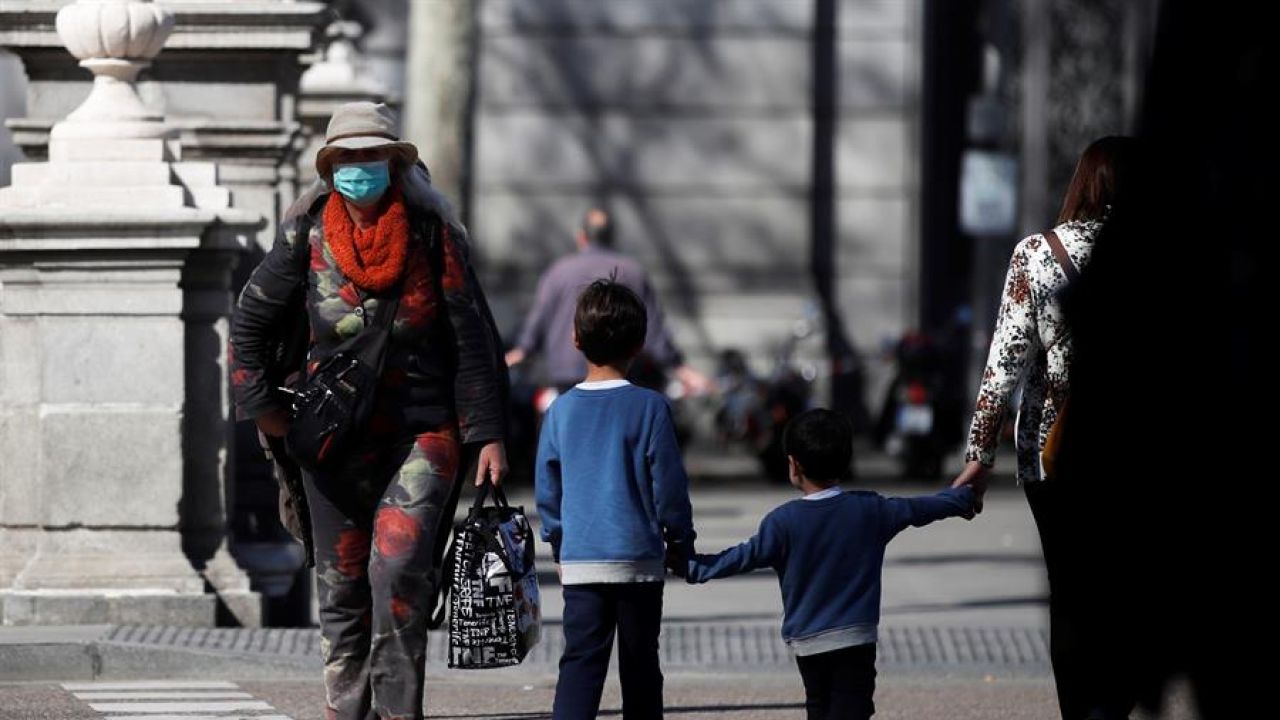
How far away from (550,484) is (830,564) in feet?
2.22

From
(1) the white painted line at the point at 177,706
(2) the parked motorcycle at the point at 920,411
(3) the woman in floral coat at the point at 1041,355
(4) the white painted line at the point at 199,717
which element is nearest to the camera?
(3) the woman in floral coat at the point at 1041,355

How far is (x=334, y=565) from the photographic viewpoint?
22.8 ft

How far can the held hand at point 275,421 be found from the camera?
698 cm

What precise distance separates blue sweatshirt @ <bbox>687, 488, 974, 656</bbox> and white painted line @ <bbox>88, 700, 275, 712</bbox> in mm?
2274

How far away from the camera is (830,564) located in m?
6.36

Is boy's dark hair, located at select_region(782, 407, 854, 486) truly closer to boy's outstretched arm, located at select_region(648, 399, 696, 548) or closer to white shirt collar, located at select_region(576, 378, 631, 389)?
boy's outstretched arm, located at select_region(648, 399, 696, 548)

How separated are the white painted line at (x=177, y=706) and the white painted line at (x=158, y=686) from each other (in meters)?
0.32

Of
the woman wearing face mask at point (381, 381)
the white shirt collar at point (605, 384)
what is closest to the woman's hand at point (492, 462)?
the woman wearing face mask at point (381, 381)

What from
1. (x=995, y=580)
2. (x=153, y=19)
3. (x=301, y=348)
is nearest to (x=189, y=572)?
(x=153, y=19)

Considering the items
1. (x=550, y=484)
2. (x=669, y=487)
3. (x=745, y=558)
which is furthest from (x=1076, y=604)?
(x=550, y=484)

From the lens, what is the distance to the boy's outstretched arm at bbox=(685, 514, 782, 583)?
20.6 ft

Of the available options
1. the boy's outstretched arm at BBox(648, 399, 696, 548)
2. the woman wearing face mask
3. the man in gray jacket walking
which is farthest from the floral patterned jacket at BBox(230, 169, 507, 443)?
the man in gray jacket walking

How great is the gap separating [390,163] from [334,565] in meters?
0.95

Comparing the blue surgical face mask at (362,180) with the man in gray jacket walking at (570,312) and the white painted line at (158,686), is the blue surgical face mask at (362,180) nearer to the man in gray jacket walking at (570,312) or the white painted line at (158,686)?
the white painted line at (158,686)
